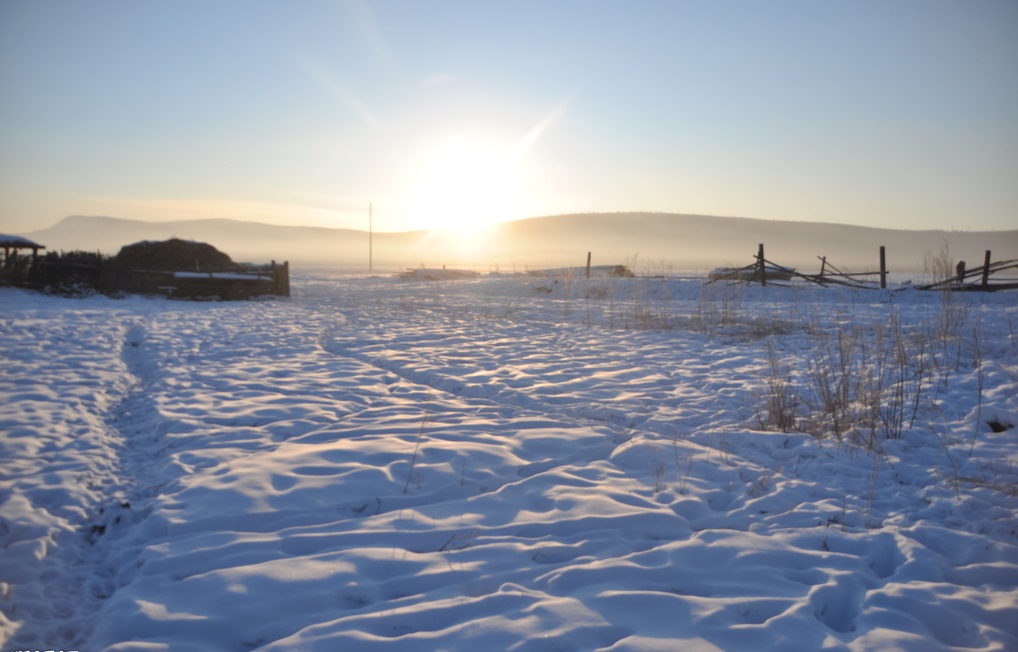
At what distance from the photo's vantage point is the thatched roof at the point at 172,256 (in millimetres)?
21797

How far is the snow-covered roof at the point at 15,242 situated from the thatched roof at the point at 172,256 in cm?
271

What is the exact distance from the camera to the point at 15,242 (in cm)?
2041

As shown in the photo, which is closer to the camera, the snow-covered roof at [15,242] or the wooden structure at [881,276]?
the wooden structure at [881,276]

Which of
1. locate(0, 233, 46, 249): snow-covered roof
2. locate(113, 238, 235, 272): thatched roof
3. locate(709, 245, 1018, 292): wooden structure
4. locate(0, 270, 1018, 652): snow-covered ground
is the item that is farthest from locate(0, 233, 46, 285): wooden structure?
locate(709, 245, 1018, 292): wooden structure

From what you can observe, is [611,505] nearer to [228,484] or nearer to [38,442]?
[228,484]

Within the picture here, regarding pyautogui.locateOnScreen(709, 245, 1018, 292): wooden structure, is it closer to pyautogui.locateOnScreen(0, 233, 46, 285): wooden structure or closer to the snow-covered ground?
the snow-covered ground

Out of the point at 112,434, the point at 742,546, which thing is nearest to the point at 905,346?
the point at 742,546

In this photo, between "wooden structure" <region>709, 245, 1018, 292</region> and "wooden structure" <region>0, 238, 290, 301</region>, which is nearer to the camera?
"wooden structure" <region>709, 245, 1018, 292</region>

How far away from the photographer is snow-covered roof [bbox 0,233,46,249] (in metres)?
20.3

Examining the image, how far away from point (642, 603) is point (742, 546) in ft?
3.02

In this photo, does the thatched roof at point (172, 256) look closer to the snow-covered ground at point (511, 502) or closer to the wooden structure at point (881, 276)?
the snow-covered ground at point (511, 502)

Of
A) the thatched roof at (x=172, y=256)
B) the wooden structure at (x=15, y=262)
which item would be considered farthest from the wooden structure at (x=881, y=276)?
the wooden structure at (x=15, y=262)

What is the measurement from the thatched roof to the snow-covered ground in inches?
594

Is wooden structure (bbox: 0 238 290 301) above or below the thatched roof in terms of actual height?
below
